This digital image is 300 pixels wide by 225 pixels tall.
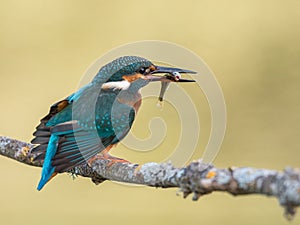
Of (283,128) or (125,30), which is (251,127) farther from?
(125,30)

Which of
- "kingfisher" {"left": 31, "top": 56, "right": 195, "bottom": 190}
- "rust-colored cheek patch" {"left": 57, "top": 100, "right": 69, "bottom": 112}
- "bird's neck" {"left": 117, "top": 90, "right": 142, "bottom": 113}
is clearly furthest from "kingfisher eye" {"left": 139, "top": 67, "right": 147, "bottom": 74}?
"rust-colored cheek patch" {"left": 57, "top": 100, "right": 69, "bottom": 112}

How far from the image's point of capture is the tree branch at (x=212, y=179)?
6.71 feet

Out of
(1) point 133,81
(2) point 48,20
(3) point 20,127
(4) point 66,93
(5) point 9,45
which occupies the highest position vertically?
(2) point 48,20

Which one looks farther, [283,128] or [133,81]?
[283,128]

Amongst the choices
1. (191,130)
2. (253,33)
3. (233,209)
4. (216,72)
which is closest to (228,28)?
(253,33)

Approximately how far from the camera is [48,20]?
28.2 ft

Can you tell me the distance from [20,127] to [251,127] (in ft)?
8.70

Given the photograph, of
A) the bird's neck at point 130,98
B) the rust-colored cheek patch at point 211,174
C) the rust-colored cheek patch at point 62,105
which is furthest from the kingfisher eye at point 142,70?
the rust-colored cheek patch at point 211,174

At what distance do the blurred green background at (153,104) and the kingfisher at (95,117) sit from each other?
251 centimetres

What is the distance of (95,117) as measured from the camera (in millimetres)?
3668

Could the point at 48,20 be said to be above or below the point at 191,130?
above

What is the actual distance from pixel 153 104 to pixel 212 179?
4828 mm

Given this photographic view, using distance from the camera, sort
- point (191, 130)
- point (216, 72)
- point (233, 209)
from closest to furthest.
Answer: point (191, 130) < point (233, 209) < point (216, 72)

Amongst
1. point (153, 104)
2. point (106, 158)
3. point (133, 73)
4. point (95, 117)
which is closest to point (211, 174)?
point (106, 158)
